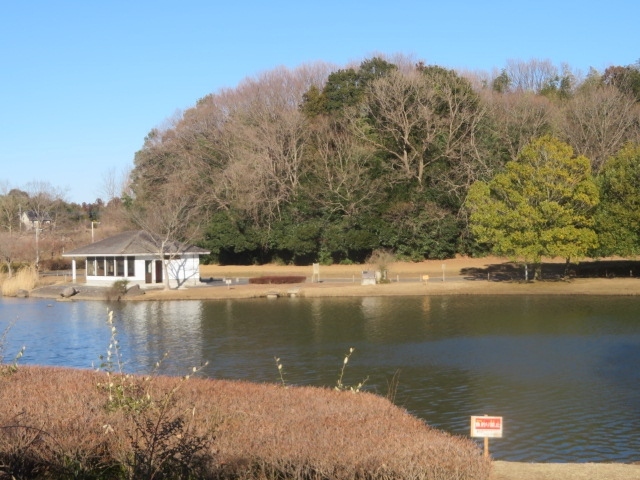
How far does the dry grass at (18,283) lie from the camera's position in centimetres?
5516

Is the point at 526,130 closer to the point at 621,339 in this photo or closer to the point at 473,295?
the point at 473,295

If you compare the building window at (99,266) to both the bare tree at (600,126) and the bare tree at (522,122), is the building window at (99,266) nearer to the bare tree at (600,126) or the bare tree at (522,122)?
the bare tree at (522,122)

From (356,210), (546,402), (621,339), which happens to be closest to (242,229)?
(356,210)

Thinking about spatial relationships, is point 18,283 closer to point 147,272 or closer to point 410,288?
point 147,272

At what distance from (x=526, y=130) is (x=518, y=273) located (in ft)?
46.9

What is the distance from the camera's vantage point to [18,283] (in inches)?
2195

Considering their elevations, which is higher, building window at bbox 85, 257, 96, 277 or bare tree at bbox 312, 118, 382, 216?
bare tree at bbox 312, 118, 382, 216

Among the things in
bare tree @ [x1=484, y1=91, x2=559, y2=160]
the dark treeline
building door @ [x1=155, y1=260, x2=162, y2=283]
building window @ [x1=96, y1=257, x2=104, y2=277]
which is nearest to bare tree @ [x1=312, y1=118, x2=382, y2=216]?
the dark treeline

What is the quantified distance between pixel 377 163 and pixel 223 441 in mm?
57585

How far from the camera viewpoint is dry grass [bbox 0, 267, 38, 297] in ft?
181

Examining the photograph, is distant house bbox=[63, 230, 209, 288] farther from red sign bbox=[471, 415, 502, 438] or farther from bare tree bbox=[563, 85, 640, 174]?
red sign bbox=[471, 415, 502, 438]

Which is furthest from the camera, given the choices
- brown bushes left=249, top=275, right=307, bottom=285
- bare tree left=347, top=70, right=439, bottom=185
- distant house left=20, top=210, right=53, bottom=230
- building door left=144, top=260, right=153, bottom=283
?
distant house left=20, top=210, right=53, bottom=230

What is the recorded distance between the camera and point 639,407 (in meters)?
18.4

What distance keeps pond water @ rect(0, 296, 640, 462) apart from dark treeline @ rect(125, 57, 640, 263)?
19.6m
